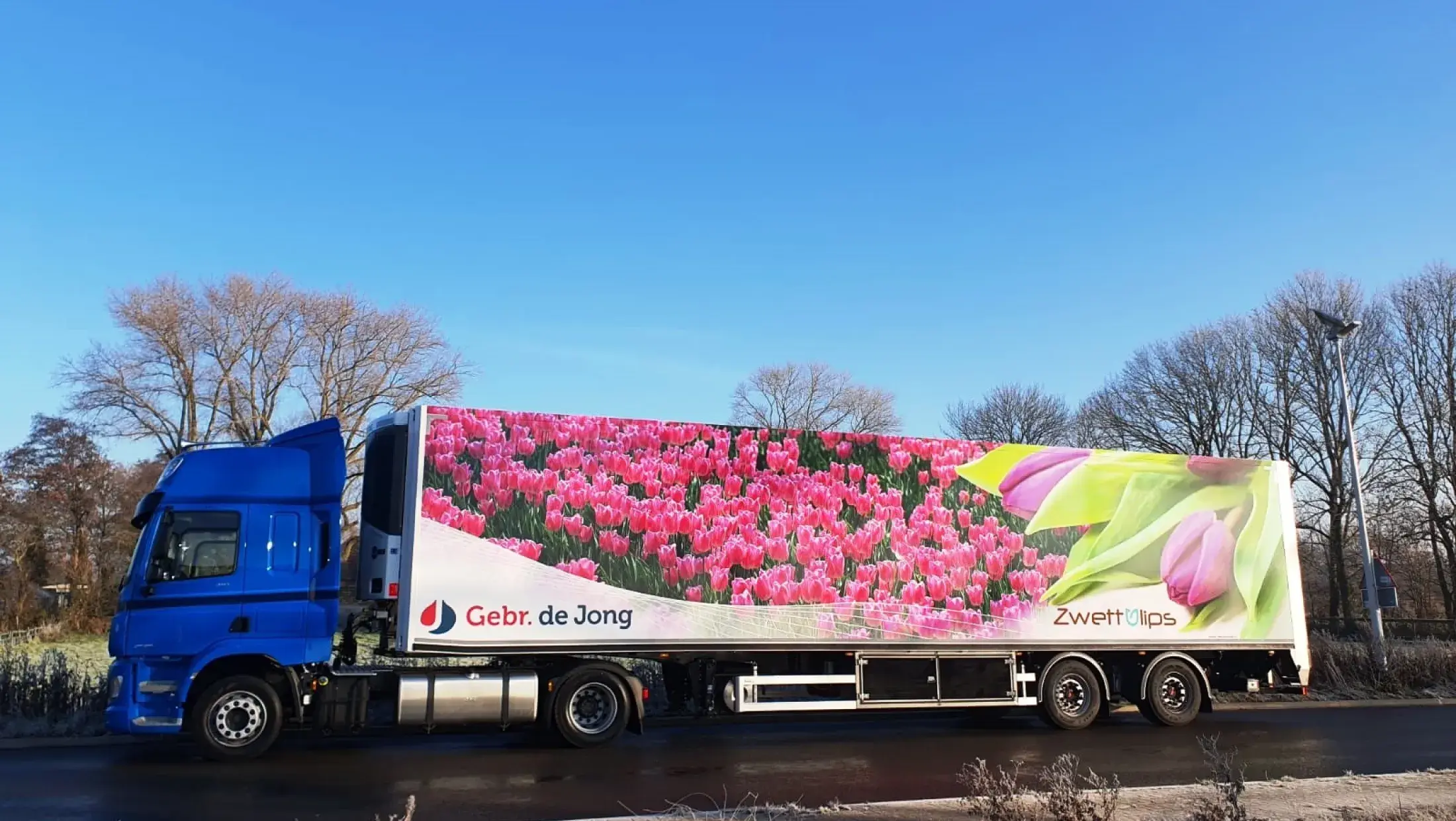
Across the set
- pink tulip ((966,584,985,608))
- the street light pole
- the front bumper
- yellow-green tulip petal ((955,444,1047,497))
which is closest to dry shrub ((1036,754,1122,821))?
pink tulip ((966,584,985,608))

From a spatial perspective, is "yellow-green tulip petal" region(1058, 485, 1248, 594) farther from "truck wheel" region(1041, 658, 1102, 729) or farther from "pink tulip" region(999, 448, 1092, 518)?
"truck wheel" region(1041, 658, 1102, 729)

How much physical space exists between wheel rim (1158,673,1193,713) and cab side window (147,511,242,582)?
11.5 metres

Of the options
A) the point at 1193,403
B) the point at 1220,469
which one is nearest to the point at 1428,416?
the point at 1193,403

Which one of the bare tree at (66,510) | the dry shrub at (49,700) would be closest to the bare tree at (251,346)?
the bare tree at (66,510)

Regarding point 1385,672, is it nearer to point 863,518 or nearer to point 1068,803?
point 863,518

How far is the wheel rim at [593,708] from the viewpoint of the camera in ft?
35.4

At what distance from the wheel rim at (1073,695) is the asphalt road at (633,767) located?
1.16 feet

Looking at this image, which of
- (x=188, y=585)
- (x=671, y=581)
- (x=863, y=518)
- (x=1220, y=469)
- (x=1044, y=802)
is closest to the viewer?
(x=1044, y=802)

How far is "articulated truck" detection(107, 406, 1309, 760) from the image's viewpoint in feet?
33.1

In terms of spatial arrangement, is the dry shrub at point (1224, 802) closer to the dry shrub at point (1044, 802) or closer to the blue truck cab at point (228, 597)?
the dry shrub at point (1044, 802)

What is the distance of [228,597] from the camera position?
1001 centimetres

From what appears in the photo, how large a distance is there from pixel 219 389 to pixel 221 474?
40.1 meters

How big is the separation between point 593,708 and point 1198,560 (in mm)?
8270

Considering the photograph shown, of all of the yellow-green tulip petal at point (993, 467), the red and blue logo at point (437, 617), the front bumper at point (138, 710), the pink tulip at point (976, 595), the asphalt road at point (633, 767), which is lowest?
the asphalt road at point (633, 767)
